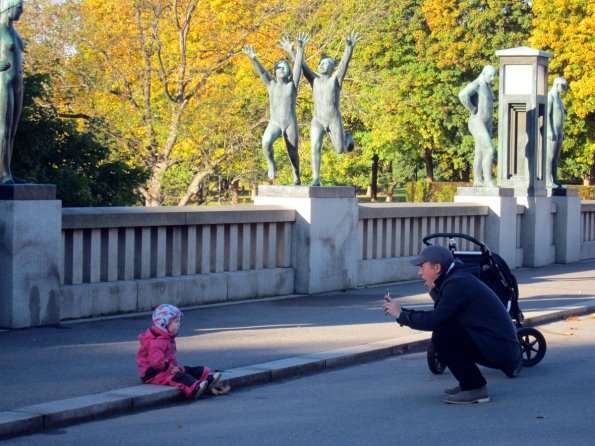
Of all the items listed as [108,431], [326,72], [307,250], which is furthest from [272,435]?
[326,72]

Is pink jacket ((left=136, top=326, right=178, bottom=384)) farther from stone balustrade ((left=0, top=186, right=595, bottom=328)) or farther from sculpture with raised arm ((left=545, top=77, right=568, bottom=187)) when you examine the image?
sculpture with raised arm ((left=545, top=77, right=568, bottom=187))

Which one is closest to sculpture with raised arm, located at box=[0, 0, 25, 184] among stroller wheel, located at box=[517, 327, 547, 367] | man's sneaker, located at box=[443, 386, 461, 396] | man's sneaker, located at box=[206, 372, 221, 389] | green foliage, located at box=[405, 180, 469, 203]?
man's sneaker, located at box=[206, 372, 221, 389]

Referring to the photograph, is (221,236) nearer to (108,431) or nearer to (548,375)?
(548,375)

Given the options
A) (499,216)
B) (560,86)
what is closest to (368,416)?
(499,216)

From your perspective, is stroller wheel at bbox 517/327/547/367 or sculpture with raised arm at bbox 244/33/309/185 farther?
sculpture with raised arm at bbox 244/33/309/185

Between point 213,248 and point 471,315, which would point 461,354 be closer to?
point 471,315

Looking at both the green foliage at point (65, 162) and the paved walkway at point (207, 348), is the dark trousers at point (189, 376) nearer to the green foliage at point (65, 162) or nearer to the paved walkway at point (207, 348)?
the paved walkway at point (207, 348)

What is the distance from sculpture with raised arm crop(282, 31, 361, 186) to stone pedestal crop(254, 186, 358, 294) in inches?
20.7

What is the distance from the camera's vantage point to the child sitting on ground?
848 centimetres

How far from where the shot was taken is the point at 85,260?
40.7 feet

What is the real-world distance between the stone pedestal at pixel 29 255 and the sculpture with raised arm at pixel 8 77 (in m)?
0.35

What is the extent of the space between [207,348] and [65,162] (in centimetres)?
1064

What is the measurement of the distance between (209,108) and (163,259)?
18935 millimetres

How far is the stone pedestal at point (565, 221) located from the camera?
23234 mm
